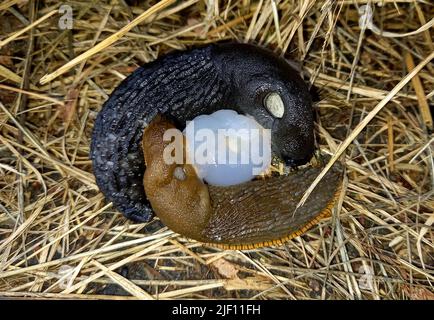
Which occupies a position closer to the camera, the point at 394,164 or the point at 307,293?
the point at 307,293

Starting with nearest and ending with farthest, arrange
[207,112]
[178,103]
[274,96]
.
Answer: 1. [274,96]
2. [178,103]
3. [207,112]

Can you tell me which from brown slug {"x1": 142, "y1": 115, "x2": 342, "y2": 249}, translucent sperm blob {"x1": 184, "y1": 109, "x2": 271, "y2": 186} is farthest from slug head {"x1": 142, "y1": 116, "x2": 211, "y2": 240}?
translucent sperm blob {"x1": 184, "y1": 109, "x2": 271, "y2": 186}

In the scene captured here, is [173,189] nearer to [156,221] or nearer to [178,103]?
[156,221]

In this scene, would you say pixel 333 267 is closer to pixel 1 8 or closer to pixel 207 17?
pixel 207 17

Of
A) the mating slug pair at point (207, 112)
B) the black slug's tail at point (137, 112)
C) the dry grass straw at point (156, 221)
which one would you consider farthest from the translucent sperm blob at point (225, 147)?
the dry grass straw at point (156, 221)

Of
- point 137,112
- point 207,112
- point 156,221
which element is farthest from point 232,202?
point 137,112

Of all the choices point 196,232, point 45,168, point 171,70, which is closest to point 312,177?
point 196,232
